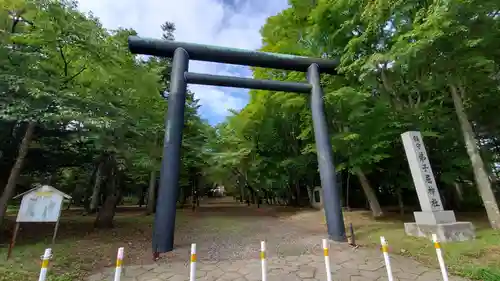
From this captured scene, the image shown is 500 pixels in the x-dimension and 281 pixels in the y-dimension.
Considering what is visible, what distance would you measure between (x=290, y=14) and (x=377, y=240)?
10.5 metres

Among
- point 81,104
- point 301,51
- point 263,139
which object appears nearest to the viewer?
point 81,104

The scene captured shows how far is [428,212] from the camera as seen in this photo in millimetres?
7328

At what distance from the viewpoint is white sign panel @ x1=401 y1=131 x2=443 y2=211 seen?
7454mm

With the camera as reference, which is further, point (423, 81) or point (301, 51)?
point (301, 51)

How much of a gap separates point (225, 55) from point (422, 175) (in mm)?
7407

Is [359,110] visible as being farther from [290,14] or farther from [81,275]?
[81,275]

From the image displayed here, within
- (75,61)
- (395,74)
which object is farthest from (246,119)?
(75,61)

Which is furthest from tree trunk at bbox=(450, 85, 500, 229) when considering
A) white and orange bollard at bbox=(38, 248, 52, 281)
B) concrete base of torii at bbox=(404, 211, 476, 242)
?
white and orange bollard at bbox=(38, 248, 52, 281)

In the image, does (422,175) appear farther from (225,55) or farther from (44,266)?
(44,266)

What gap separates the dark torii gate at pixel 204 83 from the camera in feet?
21.3

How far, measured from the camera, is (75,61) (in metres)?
7.75

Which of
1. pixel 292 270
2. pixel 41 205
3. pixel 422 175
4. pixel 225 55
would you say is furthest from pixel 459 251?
pixel 41 205

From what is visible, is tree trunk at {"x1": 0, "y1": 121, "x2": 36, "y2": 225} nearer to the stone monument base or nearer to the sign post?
the sign post

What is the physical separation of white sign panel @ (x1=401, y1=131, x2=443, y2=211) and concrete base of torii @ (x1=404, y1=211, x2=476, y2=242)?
0.24 m
